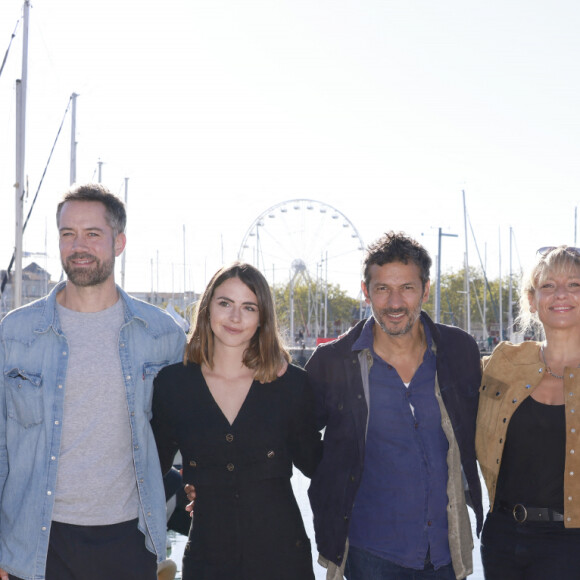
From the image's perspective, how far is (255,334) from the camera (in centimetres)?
408

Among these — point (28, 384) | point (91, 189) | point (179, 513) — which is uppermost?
point (91, 189)

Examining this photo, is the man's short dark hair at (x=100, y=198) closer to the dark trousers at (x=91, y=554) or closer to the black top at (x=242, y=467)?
the black top at (x=242, y=467)

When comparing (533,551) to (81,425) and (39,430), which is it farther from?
(39,430)

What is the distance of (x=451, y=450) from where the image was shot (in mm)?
3963

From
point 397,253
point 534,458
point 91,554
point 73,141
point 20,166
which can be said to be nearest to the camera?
point 91,554

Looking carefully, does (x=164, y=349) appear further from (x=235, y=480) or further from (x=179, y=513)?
(x=179, y=513)

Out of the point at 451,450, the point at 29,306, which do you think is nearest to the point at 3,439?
the point at 29,306

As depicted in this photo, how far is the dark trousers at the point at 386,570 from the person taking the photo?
3.88 m

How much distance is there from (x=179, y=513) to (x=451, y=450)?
3334 mm

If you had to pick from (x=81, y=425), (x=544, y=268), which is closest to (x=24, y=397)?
(x=81, y=425)

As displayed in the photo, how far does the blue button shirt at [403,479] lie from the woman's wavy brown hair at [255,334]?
1.78ft

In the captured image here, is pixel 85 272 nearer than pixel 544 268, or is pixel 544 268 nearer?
pixel 85 272

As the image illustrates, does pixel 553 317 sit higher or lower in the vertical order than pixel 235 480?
higher

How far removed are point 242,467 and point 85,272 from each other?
1.17 metres
